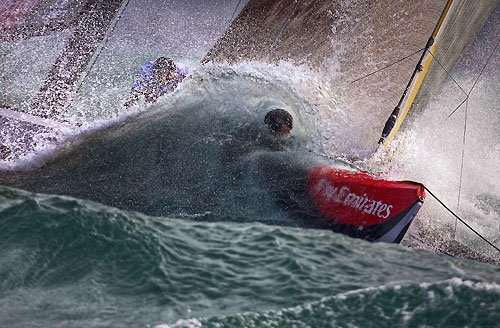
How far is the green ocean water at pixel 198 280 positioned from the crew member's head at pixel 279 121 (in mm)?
1704

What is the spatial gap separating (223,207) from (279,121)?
51.5 inches

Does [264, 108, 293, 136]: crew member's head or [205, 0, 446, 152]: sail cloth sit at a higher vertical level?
[205, 0, 446, 152]: sail cloth

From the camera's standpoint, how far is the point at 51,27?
6.65m

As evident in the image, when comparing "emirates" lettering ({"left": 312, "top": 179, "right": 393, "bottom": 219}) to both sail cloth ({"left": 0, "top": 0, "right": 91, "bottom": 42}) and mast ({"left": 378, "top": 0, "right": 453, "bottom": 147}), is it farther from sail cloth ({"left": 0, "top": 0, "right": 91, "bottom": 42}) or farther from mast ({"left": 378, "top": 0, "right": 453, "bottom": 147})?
sail cloth ({"left": 0, "top": 0, "right": 91, "bottom": 42})

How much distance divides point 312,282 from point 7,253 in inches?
89.7

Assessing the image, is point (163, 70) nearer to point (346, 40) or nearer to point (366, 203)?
point (346, 40)

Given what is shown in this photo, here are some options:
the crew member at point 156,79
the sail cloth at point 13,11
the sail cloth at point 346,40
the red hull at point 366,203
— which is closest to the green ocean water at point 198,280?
the red hull at point 366,203

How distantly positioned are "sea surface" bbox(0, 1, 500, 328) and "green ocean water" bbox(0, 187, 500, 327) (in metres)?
0.01

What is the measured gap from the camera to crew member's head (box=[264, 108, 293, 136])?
6055 millimetres

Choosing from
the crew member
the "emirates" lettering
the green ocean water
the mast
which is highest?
the mast

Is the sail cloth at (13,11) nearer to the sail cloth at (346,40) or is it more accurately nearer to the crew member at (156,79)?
the crew member at (156,79)

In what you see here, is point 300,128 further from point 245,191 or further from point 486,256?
point 486,256

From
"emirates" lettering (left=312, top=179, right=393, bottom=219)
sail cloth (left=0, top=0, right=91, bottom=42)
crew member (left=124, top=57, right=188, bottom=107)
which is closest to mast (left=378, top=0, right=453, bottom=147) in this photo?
"emirates" lettering (left=312, top=179, right=393, bottom=219)

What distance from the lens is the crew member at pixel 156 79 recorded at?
247 inches
